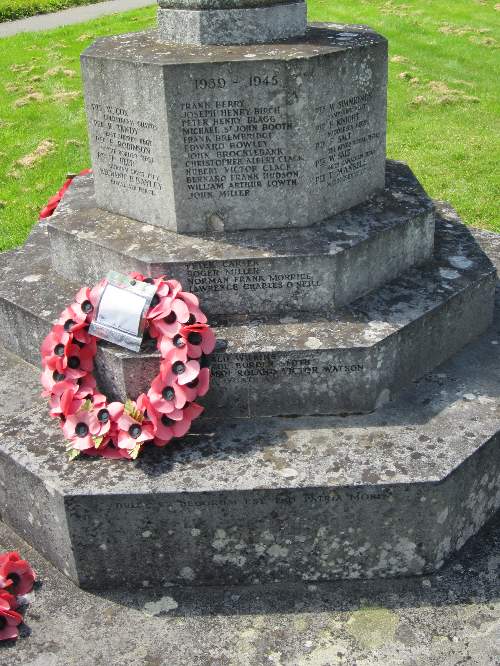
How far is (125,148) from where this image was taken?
16.4 feet

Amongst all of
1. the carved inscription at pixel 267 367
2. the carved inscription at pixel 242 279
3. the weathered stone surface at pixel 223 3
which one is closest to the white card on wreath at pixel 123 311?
the carved inscription at pixel 242 279

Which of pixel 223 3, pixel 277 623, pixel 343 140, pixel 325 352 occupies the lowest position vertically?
pixel 277 623

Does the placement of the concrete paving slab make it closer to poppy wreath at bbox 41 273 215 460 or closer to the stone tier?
poppy wreath at bbox 41 273 215 460

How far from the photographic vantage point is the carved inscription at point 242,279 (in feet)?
15.3

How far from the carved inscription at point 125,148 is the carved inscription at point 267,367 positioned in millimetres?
1174

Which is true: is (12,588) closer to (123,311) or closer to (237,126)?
(123,311)

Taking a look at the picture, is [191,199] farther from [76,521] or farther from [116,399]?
[76,521]

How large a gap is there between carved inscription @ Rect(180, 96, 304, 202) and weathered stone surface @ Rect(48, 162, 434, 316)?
282mm

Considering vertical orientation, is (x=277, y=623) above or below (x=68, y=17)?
below

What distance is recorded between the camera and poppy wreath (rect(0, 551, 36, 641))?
13.0 feet

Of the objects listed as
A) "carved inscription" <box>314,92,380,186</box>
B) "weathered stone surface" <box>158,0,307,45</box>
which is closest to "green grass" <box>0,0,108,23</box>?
"weathered stone surface" <box>158,0,307,45</box>

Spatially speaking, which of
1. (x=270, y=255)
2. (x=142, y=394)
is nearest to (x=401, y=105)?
(x=270, y=255)

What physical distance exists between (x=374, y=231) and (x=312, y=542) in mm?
1824

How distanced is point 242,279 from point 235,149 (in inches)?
28.6
